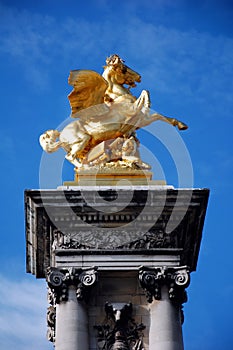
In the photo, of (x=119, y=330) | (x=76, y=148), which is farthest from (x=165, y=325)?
(x=76, y=148)

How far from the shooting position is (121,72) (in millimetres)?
33969

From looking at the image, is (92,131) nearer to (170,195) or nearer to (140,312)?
(170,195)

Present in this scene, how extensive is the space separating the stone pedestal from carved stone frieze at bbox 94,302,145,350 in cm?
3

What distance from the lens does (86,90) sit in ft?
108

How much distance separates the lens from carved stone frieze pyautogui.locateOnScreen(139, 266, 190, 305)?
27953 mm

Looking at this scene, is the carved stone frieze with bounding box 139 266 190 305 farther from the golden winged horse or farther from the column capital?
the golden winged horse

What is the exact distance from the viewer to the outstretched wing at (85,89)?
1280 inches

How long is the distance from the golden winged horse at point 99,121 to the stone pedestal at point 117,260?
2.53m

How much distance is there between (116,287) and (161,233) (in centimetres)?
201

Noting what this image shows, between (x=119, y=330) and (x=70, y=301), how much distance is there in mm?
1555

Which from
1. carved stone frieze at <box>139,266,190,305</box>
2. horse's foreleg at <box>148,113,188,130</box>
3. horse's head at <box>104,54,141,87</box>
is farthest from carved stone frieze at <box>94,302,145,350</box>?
horse's head at <box>104,54,141,87</box>

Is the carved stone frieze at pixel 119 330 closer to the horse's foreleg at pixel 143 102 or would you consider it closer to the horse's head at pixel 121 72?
the horse's foreleg at pixel 143 102

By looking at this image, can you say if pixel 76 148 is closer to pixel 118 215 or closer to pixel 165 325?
pixel 118 215

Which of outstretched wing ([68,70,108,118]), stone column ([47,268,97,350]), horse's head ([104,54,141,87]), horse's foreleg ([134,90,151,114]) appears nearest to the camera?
stone column ([47,268,97,350])
